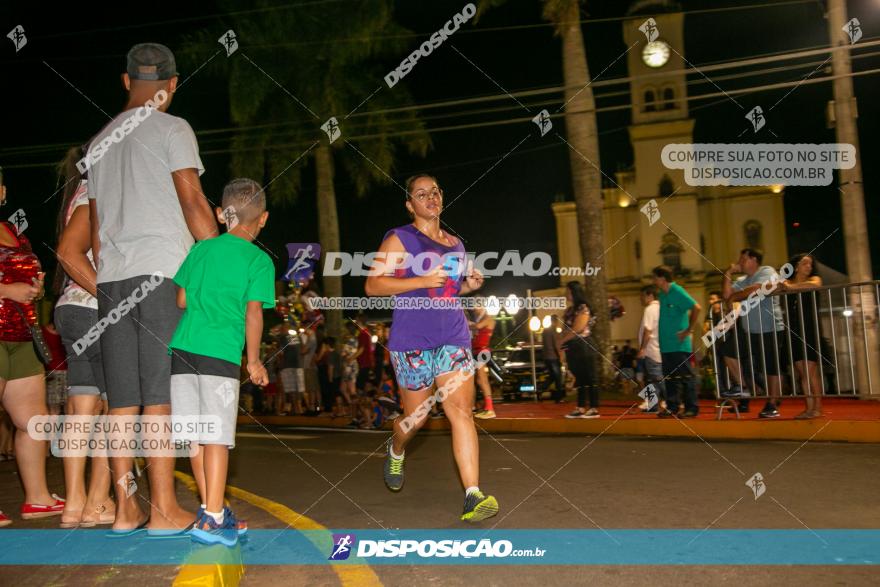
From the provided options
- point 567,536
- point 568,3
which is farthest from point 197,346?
point 568,3

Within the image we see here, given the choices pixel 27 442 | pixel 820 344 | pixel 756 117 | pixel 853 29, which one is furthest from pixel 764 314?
pixel 27 442

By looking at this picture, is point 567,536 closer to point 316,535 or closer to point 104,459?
point 316,535

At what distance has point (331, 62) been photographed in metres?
23.5

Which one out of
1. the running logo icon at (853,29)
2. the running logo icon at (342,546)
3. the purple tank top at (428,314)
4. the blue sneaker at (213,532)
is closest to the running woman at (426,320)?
the purple tank top at (428,314)

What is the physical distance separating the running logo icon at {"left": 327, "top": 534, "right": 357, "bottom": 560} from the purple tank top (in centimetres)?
137

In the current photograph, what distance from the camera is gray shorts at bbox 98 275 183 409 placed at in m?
4.07

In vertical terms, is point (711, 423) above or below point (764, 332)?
below

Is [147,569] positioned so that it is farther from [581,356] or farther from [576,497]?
[581,356]

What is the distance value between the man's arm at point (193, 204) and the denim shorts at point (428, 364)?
1.56m

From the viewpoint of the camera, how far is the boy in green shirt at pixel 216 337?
3.86 m

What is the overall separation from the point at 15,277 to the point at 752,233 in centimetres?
6080

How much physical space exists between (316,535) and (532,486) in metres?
2.09

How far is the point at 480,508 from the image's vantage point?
4590mm

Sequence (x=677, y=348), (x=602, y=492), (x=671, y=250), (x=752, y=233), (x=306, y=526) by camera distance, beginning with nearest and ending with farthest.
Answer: (x=306, y=526) < (x=602, y=492) < (x=677, y=348) < (x=671, y=250) < (x=752, y=233)
